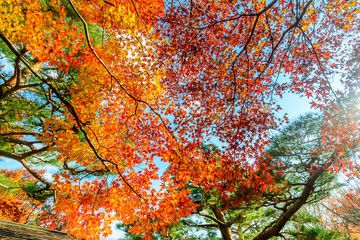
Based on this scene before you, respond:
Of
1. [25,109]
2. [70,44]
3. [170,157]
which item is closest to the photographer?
[25,109]

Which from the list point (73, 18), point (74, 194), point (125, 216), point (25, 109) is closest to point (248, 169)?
point (125, 216)

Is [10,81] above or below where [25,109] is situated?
above

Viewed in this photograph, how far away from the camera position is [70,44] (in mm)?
5789

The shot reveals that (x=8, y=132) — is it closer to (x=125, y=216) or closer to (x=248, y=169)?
(x=125, y=216)

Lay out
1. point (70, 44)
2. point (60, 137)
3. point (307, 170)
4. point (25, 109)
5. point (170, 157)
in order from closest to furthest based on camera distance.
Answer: point (25, 109) → point (60, 137) → point (70, 44) → point (307, 170) → point (170, 157)

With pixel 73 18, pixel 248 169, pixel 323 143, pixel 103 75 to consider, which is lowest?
pixel 248 169

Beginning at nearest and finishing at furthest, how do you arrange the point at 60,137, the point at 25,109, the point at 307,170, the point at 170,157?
1. the point at 25,109
2. the point at 60,137
3. the point at 307,170
4. the point at 170,157

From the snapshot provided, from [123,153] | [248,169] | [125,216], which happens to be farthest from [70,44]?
[248,169]

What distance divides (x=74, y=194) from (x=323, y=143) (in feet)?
29.1

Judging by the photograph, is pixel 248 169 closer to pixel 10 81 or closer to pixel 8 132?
pixel 8 132

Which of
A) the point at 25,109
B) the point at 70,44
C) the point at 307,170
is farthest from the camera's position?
the point at 307,170

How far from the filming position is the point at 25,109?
15.8ft

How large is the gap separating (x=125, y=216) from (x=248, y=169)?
15.0 ft

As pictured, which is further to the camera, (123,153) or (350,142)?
(123,153)
